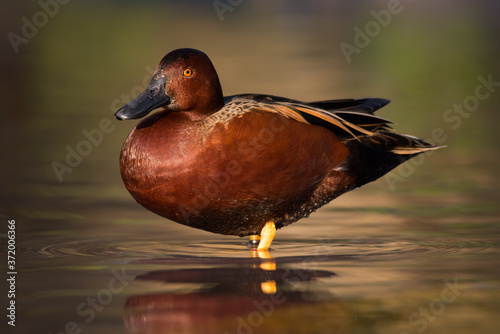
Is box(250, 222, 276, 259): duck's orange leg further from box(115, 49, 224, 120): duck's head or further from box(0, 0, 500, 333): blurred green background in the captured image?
box(115, 49, 224, 120): duck's head

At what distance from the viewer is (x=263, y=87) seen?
46.8 ft

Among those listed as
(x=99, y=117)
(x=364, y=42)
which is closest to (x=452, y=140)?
(x=99, y=117)

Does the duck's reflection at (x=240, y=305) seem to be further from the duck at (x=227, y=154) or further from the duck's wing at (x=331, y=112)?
the duck's wing at (x=331, y=112)

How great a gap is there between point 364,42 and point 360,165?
553 inches

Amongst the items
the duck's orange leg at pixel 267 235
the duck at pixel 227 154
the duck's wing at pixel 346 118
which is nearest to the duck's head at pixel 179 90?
the duck at pixel 227 154

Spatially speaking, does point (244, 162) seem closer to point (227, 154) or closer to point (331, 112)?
→ point (227, 154)

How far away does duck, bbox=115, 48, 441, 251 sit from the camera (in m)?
6.03

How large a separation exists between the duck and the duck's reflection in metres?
0.62

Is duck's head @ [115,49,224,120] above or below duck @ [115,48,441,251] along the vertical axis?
above

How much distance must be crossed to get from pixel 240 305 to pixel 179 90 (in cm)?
184

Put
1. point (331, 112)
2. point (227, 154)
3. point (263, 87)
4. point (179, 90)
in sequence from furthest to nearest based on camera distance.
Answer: point (263, 87) < point (331, 112) < point (179, 90) < point (227, 154)

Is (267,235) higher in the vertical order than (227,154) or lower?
lower

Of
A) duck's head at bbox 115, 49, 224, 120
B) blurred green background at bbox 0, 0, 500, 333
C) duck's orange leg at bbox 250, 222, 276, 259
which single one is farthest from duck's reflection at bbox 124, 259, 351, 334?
duck's head at bbox 115, 49, 224, 120

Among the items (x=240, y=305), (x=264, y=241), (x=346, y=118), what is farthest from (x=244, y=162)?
(x=240, y=305)
